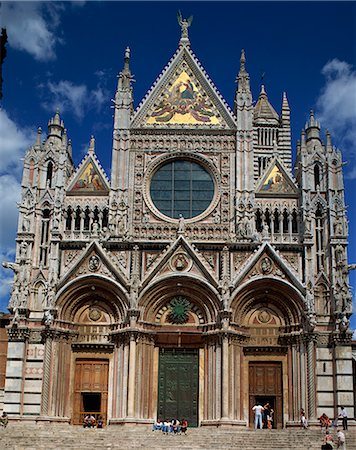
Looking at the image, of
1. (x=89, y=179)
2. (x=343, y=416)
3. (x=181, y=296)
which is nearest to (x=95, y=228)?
(x=89, y=179)

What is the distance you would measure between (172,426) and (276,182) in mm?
12686

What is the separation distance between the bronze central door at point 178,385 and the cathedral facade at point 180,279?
63 millimetres

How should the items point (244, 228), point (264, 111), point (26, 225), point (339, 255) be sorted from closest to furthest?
point (339, 255), point (244, 228), point (26, 225), point (264, 111)

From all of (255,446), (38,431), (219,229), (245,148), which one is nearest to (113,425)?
(38,431)

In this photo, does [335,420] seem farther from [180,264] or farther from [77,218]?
[77,218]

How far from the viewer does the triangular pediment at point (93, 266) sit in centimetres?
3338

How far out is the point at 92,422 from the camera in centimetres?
3175

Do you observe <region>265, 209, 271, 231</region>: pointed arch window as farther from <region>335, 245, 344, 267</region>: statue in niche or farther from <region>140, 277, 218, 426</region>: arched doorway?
<region>140, 277, 218, 426</region>: arched doorway

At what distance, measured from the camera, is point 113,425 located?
3150 cm

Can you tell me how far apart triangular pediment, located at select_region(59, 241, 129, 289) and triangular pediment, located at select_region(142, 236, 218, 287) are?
4.53 feet

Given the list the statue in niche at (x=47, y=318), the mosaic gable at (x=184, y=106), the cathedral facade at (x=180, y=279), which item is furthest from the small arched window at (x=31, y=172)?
the statue in niche at (x=47, y=318)

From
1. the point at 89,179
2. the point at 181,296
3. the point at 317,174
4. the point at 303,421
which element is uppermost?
the point at 317,174

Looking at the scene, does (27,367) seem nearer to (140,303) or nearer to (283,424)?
(140,303)

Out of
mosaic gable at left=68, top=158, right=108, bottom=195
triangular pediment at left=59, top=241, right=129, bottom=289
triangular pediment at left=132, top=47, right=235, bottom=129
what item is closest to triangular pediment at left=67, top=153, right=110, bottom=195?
mosaic gable at left=68, top=158, right=108, bottom=195
